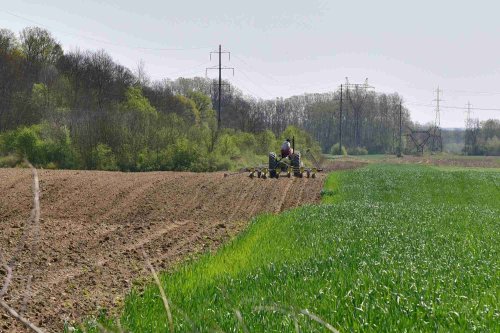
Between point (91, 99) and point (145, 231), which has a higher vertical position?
point (91, 99)

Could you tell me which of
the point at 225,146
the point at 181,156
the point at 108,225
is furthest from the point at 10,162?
the point at 108,225

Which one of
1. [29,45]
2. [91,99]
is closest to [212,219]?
[91,99]

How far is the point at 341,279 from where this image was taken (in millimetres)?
8664

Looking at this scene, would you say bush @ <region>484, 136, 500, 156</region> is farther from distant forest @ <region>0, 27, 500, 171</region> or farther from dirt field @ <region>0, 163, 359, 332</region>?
dirt field @ <region>0, 163, 359, 332</region>

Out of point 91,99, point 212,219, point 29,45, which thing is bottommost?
point 212,219

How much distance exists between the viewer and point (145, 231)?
643 inches

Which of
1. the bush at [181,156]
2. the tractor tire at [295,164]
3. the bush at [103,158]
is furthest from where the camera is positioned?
the bush at [181,156]

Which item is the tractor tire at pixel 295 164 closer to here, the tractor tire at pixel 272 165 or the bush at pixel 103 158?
the tractor tire at pixel 272 165

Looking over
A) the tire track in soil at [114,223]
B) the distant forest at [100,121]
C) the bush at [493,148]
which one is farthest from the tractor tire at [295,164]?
the bush at [493,148]

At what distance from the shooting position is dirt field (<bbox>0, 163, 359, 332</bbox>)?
9.33m

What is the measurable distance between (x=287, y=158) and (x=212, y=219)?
1523 cm

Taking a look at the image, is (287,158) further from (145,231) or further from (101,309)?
(101,309)

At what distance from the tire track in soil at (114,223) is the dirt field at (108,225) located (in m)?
0.02

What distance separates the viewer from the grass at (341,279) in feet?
21.3
